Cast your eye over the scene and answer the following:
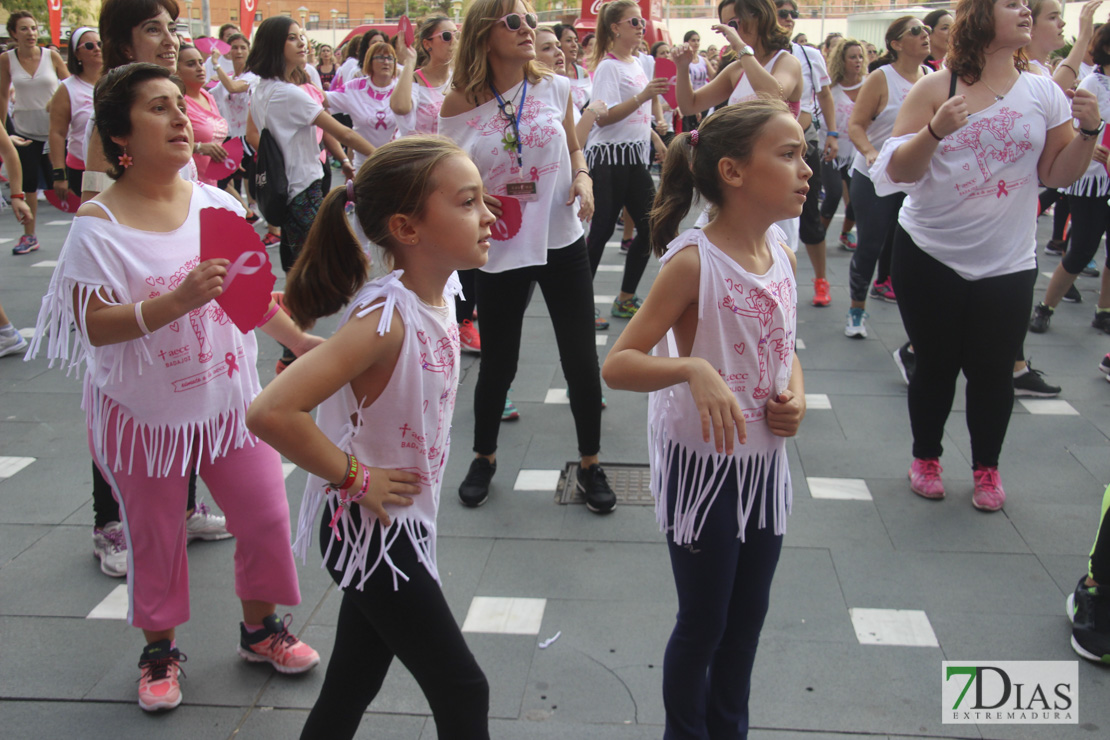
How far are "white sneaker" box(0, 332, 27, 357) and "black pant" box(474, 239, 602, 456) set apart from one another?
3643 millimetres

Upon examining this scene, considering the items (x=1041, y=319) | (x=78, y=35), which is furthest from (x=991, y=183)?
(x=78, y=35)

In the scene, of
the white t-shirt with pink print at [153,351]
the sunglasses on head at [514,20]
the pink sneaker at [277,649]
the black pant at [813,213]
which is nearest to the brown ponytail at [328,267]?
the white t-shirt with pink print at [153,351]

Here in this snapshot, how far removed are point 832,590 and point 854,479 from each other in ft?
3.20

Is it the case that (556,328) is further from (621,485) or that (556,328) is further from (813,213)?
(813,213)

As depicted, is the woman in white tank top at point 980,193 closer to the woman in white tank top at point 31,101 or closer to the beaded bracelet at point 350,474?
the beaded bracelet at point 350,474

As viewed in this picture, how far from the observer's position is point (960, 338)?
3.53 meters

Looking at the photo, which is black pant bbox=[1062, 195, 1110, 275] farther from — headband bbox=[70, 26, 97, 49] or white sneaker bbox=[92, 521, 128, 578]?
headband bbox=[70, 26, 97, 49]

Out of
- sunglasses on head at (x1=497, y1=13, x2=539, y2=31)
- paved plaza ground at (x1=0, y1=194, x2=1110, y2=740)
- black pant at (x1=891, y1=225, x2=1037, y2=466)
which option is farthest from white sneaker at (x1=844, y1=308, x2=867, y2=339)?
sunglasses on head at (x1=497, y1=13, x2=539, y2=31)

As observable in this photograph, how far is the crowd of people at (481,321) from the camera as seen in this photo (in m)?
1.81

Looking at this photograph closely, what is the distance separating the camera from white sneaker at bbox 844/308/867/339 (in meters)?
5.72

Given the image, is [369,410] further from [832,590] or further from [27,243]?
[27,243]

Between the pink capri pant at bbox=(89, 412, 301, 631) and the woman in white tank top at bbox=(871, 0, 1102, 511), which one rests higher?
the woman in white tank top at bbox=(871, 0, 1102, 511)

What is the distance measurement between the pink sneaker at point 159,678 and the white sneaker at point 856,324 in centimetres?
453

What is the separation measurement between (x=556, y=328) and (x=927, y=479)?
1.68m
